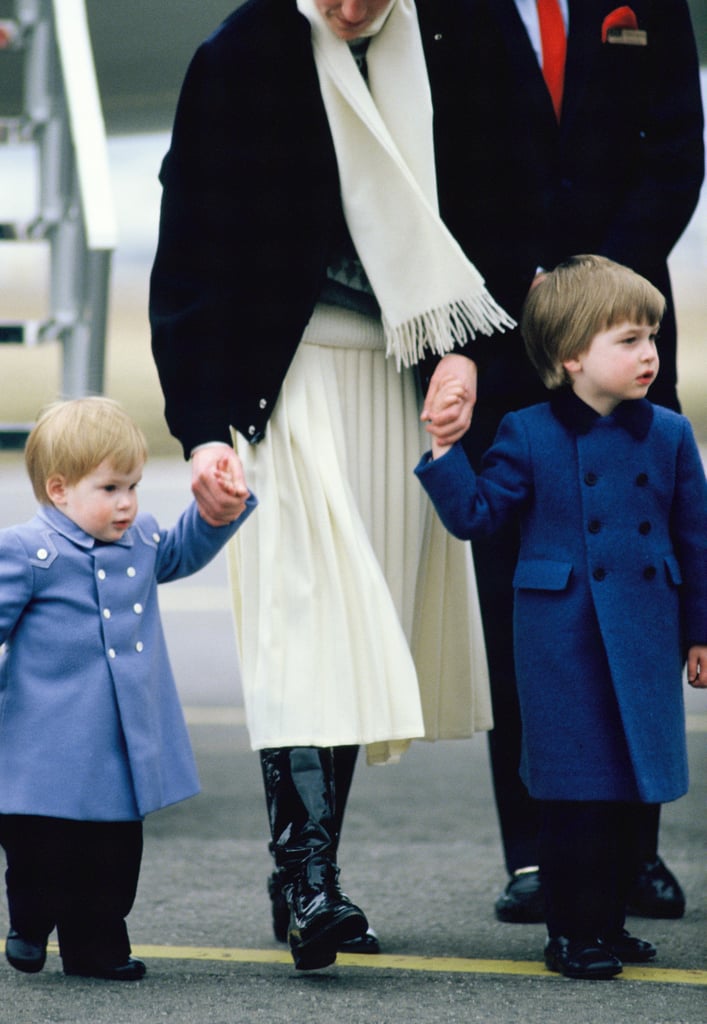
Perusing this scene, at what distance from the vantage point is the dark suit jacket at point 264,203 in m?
3.01

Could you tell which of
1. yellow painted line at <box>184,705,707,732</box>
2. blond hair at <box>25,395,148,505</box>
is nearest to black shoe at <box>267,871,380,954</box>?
blond hair at <box>25,395,148,505</box>

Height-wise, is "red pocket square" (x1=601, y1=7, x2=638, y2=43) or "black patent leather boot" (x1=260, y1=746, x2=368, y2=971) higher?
"red pocket square" (x1=601, y1=7, x2=638, y2=43)

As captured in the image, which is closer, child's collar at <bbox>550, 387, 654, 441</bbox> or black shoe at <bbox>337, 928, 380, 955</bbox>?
child's collar at <bbox>550, 387, 654, 441</bbox>

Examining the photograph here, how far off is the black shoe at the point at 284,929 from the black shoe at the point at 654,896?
20.8 inches

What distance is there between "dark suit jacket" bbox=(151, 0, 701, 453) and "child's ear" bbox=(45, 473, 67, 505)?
21 centimetres

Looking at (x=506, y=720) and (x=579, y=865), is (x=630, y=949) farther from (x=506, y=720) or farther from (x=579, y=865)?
(x=506, y=720)

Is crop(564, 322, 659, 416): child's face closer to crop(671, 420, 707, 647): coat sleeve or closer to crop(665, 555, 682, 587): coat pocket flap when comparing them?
crop(671, 420, 707, 647): coat sleeve

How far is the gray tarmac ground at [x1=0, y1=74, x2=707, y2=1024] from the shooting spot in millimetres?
2727

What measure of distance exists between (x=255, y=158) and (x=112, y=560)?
0.71 meters

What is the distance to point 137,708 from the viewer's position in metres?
2.91

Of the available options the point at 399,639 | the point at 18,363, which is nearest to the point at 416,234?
the point at 399,639

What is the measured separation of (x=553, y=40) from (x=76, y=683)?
4.91ft

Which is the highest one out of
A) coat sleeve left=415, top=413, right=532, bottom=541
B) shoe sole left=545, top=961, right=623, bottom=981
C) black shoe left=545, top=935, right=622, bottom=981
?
coat sleeve left=415, top=413, right=532, bottom=541

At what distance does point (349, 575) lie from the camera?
2.98m
